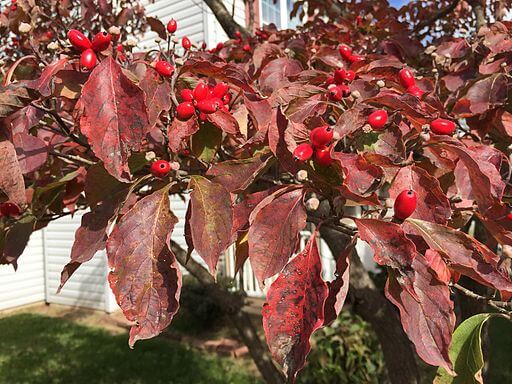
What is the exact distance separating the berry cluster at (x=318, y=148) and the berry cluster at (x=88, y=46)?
53cm

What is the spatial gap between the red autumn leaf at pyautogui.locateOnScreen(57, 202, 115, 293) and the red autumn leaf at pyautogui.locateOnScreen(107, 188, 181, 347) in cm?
11

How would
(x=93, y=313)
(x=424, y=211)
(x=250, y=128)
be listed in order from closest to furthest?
(x=424, y=211) < (x=250, y=128) < (x=93, y=313)

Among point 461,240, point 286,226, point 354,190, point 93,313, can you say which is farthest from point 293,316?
point 93,313

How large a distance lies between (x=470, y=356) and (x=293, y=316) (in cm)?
52

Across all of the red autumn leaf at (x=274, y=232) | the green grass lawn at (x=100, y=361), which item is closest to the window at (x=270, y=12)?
the green grass lawn at (x=100, y=361)

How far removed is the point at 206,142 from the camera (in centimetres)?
132

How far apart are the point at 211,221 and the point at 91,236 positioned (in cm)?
32

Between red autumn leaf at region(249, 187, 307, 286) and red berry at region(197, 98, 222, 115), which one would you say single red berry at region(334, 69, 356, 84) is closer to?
red berry at region(197, 98, 222, 115)

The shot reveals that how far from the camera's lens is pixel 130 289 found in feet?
3.22

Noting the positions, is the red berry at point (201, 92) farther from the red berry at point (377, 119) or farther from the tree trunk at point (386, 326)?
the tree trunk at point (386, 326)

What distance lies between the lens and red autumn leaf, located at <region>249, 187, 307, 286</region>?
0.95 meters

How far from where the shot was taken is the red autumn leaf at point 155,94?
111cm

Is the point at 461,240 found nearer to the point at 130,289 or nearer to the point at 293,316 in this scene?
the point at 293,316

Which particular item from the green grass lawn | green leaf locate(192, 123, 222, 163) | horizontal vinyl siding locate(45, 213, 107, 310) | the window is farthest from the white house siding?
green leaf locate(192, 123, 222, 163)
